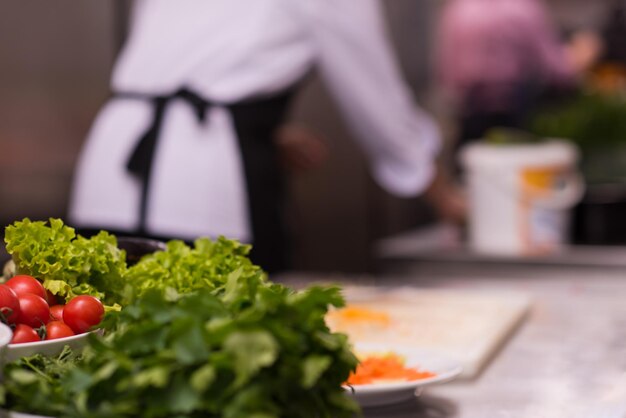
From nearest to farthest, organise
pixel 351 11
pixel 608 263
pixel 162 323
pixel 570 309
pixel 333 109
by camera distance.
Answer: pixel 162 323, pixel 570 309, pixel 351 11, pixel 608 263, pixel 333 109

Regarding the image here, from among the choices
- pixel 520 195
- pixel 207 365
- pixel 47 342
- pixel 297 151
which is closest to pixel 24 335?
pixel 47 342

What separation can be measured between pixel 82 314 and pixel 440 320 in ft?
2.71

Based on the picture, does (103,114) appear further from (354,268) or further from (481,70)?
(481,70)

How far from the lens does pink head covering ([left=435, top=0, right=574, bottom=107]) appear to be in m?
4.41

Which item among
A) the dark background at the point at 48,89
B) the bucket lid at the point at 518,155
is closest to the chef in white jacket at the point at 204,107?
the dark background at the point at 48,89

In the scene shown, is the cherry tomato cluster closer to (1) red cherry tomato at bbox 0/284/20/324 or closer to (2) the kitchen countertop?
(1) red cherry tomato at bbox 0/284/20/324

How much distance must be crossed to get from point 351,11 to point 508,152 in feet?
2.19

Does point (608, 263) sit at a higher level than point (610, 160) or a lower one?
lower

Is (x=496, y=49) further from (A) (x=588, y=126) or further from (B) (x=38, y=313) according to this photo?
(B) (x=38, y=313)

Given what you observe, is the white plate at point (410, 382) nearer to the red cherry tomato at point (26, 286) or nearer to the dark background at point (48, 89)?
the red cherry tomato at point (26, 286)

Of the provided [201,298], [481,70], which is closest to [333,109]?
[481,70]

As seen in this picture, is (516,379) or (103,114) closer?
(516,379)

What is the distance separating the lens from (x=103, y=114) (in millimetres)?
1987

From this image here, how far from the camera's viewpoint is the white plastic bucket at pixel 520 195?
2.39 metres
